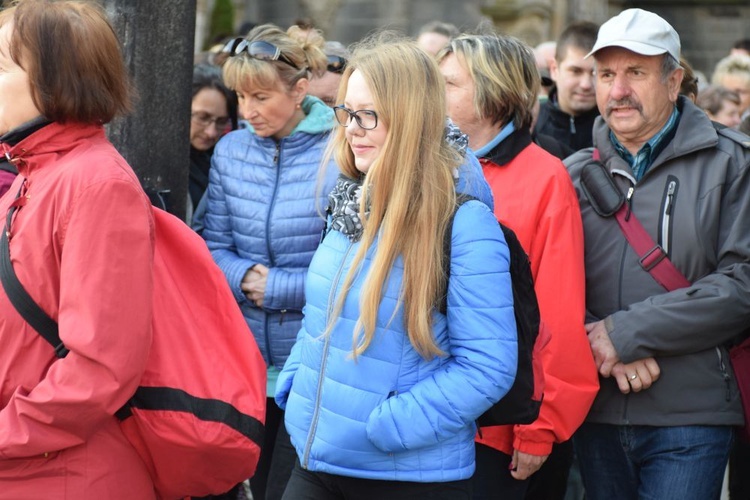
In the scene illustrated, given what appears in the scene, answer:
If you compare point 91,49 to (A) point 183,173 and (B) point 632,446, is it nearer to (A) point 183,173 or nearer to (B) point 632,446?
(A) point 183,173

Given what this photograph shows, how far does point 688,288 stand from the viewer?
12.9 ft

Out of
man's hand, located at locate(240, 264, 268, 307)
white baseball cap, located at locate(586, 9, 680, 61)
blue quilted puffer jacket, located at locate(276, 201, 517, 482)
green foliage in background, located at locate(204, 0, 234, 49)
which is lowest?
green foliage in background, located at locate(204, 0, 234, 49)

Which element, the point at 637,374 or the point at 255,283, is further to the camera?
the point at 255,283

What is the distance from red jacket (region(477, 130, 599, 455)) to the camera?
12.9ft

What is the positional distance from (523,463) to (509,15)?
1388 cm

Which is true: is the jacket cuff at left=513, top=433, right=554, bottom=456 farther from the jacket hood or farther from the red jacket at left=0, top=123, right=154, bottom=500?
the jacket hood

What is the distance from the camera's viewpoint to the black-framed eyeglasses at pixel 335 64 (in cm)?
573

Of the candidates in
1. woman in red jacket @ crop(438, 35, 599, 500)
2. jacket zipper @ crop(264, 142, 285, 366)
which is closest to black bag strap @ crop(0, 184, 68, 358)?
woman in red jacket @ crop(438, 35, 599, 500)

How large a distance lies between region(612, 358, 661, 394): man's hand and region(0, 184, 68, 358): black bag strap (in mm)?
1995

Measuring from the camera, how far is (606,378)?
412cm

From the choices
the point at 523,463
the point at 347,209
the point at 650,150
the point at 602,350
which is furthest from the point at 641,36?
→ the point at 523,463

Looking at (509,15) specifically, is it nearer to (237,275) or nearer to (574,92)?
(574,92)

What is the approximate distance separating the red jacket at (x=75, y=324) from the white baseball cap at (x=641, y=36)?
6.51 ft

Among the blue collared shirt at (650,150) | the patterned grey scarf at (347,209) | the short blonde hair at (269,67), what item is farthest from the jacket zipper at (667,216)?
the short blonde hair at (269,67)
